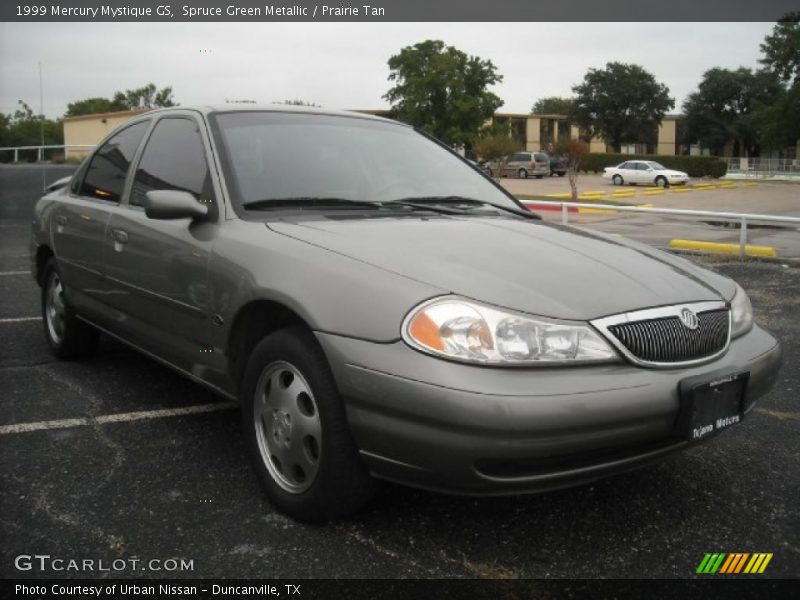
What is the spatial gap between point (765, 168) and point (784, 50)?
8.83 m

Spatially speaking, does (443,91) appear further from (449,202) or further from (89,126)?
(449,202)

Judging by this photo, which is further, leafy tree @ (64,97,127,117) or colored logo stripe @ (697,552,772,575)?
leafy tree @ (64,97,127,117)

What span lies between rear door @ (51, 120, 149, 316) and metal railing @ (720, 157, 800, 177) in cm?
5803

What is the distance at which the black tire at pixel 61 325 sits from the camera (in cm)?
486

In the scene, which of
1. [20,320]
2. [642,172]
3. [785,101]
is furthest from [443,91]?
[20,320]

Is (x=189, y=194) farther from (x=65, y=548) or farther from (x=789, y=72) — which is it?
(x=789, y=72)

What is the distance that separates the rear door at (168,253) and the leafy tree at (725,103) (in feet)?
290

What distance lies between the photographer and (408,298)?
2.47 meters

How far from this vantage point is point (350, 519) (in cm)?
283

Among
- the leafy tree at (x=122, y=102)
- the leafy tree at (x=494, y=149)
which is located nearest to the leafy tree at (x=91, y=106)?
the leafy tree at (x=122, y=102)

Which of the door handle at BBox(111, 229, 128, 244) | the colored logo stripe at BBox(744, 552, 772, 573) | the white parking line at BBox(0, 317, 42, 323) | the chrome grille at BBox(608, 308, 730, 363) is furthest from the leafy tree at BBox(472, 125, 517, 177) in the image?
the colored logo stripe at BBox(744, 552, 772, 573)

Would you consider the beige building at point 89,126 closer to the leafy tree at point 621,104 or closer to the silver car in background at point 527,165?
the silver car in background at point 527,165

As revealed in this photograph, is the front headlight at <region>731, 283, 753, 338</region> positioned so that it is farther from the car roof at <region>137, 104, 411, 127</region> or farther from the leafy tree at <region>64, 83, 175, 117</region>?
the leafy tree at <region>64, 83, 175, 117</region>

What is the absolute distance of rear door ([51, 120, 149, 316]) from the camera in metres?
4.23
